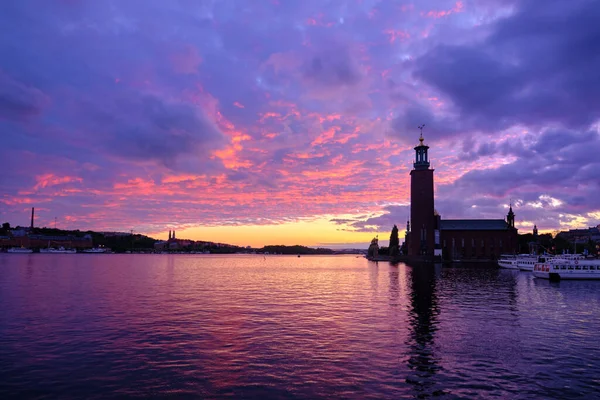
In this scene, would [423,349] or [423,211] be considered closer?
[423,349]

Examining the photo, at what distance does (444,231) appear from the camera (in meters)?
183

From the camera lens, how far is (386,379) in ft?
61.8

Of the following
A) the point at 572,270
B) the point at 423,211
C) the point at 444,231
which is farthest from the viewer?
the point at 444,231

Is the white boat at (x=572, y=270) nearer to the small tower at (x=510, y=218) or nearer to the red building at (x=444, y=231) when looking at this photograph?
the red building at (x=444, y=231)

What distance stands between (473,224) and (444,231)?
1639cm

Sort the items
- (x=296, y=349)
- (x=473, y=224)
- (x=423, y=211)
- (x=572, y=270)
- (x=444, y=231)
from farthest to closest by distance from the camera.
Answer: (x=473, y=224)
(x=444, y=231)
(x=423, y=211)
(x=572, y=270)
(x=296, y=349)

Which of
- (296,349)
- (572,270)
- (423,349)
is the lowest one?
(296,349)

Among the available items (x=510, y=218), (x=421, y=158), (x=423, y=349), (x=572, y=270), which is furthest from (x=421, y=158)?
(x=423, y=349)

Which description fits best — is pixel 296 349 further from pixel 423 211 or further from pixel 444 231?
pixel 444 231

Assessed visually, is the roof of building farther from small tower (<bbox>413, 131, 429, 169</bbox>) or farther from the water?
the water

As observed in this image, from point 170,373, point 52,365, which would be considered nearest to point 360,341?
point 170,373

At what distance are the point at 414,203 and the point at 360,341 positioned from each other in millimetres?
153716

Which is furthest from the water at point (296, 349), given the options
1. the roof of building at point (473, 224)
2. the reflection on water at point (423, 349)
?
the roof of building at point (473, 224)

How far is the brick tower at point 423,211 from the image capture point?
17025 centimetres
